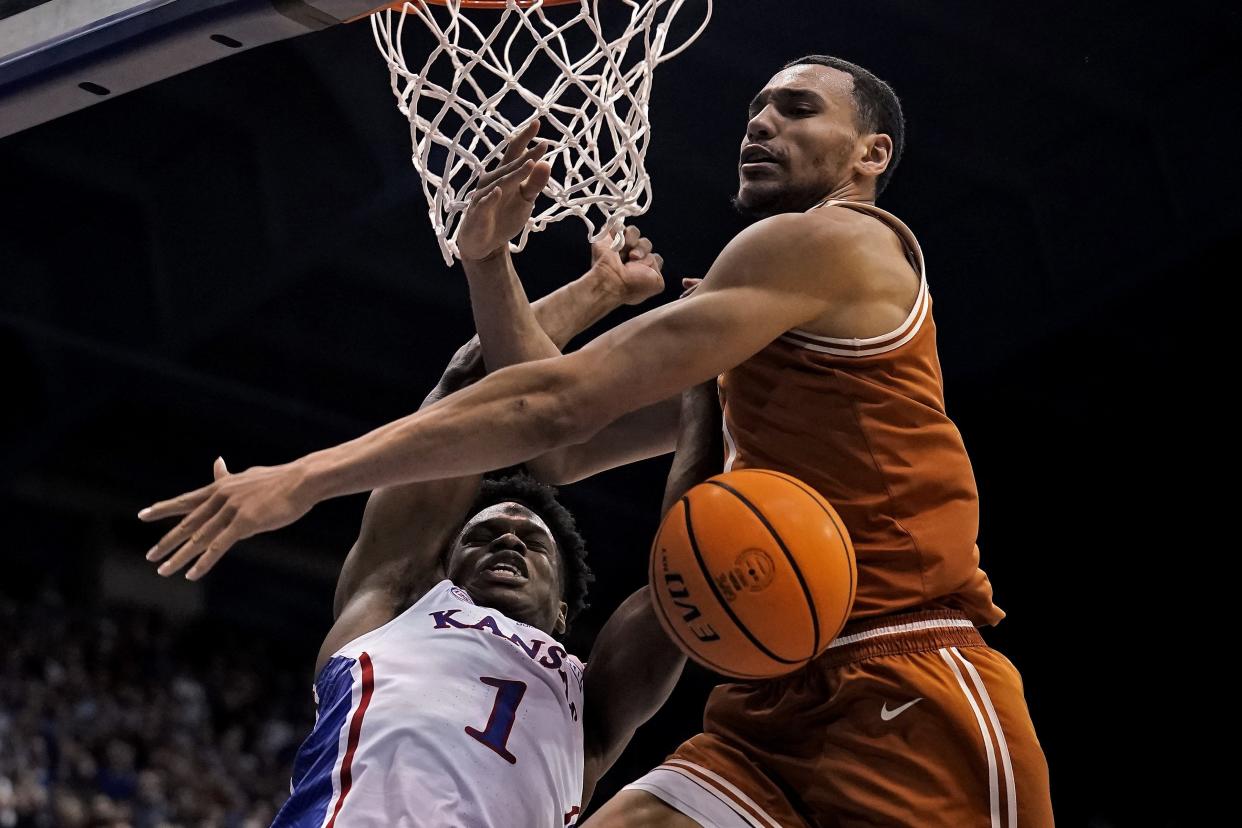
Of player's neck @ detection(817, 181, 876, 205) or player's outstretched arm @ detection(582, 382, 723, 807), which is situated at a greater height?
player's neck @ detection(817, 181, 876, 205)

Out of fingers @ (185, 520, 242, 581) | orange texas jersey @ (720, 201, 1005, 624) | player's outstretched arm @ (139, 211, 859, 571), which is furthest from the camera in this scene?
orange texas jersey @ (720, 201, 1005, 624)

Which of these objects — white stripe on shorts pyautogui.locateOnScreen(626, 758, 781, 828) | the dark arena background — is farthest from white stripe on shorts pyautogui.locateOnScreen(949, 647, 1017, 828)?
the dark arena background

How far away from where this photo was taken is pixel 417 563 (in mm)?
3752

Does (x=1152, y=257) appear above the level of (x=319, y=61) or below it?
below

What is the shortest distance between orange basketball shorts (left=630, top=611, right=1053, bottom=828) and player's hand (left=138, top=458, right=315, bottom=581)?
0.86m

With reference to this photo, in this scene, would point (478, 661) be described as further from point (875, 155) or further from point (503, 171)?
point (875, 155)

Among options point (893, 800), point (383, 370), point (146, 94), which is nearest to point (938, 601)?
point (893, 800)

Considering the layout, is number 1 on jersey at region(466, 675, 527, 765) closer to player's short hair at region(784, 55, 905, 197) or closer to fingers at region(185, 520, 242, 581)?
fingers at region(185, 520, 242, 581)

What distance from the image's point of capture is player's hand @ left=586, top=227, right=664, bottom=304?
13.3ft

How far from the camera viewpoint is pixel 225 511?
7.56 ft

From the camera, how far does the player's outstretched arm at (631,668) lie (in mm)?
3215

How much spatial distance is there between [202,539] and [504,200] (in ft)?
4.08

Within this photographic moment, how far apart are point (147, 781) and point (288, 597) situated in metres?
4.49

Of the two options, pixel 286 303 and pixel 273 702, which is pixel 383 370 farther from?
pixel 273 702
